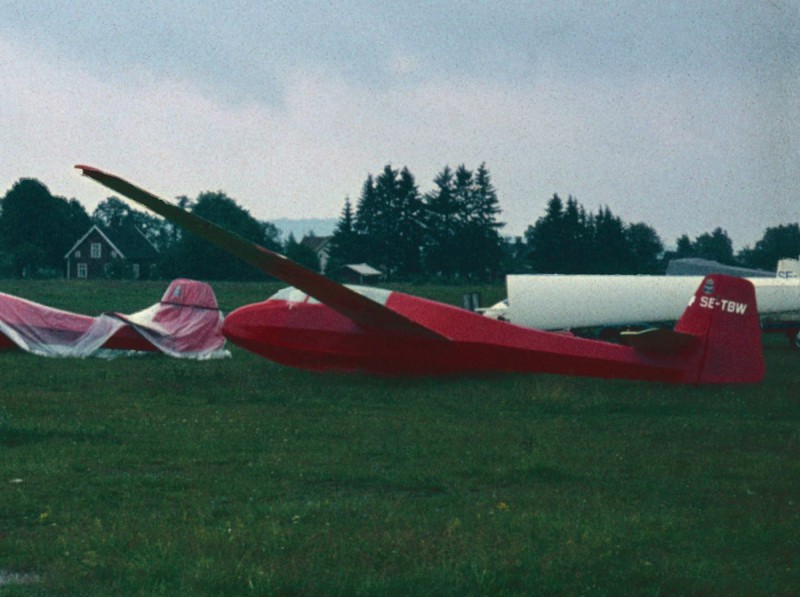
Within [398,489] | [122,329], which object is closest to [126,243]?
[122,329]

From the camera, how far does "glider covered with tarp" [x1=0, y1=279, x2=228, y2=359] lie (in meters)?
20.0

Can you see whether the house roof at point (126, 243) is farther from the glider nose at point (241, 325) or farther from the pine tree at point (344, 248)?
the glider nose at point (241, 325)

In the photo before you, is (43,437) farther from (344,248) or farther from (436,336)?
(344,248)

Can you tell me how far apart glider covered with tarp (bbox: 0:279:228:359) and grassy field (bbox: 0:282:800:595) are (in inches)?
178

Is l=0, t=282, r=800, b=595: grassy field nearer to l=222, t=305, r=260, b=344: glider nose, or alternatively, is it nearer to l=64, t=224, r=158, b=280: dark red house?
l=222, t=305, r=260, b=344: glider nose

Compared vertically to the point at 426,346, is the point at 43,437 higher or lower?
lower

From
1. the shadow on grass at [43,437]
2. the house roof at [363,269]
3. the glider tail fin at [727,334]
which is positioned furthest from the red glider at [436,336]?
the house roof at [363,269]

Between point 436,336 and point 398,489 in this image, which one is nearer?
point 398,489

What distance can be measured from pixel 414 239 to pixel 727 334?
75.5m

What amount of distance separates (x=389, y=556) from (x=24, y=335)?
15.9m

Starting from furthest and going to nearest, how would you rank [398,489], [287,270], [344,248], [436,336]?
[344,248] → [436,336] → [287,270] → [398,489]

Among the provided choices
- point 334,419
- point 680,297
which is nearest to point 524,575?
point 334,419

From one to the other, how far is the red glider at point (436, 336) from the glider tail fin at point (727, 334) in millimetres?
15

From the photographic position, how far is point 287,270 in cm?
1570
